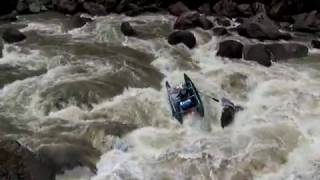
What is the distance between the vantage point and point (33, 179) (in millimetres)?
8672

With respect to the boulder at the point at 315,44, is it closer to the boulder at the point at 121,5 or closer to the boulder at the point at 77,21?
the boulder at the point at 121,5

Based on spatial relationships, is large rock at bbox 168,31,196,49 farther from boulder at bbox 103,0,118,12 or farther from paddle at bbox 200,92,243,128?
boulder at bbox 103,0,118,12

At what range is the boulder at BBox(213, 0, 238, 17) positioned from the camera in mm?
18750

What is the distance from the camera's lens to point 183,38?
15.5 m

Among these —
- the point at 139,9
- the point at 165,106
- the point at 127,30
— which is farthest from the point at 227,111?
the point at 139,9

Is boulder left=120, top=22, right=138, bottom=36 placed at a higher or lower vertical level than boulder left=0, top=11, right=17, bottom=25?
higher

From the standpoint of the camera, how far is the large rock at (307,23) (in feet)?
56.5

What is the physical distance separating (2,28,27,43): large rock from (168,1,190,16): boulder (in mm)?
5334

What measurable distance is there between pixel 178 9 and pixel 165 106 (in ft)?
26.3

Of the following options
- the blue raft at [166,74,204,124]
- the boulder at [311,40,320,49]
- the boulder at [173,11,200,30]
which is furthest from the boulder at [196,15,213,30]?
the blue raft at [166,74,204,124]

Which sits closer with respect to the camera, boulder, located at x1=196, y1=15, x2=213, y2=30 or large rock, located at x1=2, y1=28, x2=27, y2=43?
large rock, located at x1=2, y1=28, x2=27, y2=43

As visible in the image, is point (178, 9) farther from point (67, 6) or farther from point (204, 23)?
point (67, 6)

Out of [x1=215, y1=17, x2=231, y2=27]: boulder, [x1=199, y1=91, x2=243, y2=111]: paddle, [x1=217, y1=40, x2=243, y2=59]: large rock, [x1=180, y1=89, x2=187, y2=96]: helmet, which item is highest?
[x1=180, y1=89, x2=187, y2=96]: helmet

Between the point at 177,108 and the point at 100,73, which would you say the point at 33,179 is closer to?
the point at 177,108
